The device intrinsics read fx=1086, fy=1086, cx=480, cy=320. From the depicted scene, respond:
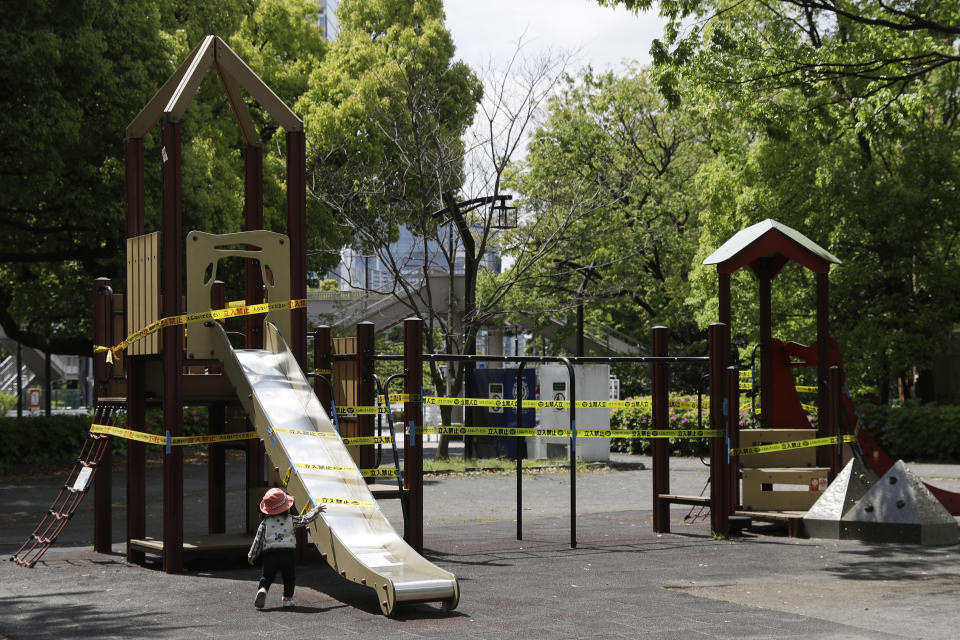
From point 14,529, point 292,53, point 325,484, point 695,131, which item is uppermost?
point 292,53

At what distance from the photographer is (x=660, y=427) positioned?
11375 mm

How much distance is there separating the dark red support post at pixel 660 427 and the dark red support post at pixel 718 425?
0.57 meters

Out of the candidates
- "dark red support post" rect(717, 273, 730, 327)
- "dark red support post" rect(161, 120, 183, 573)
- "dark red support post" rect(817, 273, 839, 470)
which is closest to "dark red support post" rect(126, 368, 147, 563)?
"dark red support post" rect(161, 120, 183, 573)

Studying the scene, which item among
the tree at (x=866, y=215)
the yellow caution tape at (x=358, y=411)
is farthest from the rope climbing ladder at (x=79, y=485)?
the tree at (x=866, y=215)

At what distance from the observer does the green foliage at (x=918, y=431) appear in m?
22.7

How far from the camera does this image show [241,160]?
27.8 m

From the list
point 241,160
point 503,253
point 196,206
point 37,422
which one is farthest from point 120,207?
point 503,253

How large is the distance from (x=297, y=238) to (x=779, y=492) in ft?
19.4

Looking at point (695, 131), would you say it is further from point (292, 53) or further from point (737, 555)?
point (737, 555)

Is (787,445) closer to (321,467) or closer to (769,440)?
(769,440)

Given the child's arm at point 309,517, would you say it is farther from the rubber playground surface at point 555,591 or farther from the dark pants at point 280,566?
the rubber playground surface at point 555,591

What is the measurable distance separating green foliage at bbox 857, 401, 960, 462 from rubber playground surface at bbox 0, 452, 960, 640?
41.7 ft

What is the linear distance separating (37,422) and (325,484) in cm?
1579

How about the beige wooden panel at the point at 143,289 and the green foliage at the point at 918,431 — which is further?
the green foliage at the point at 918,431
